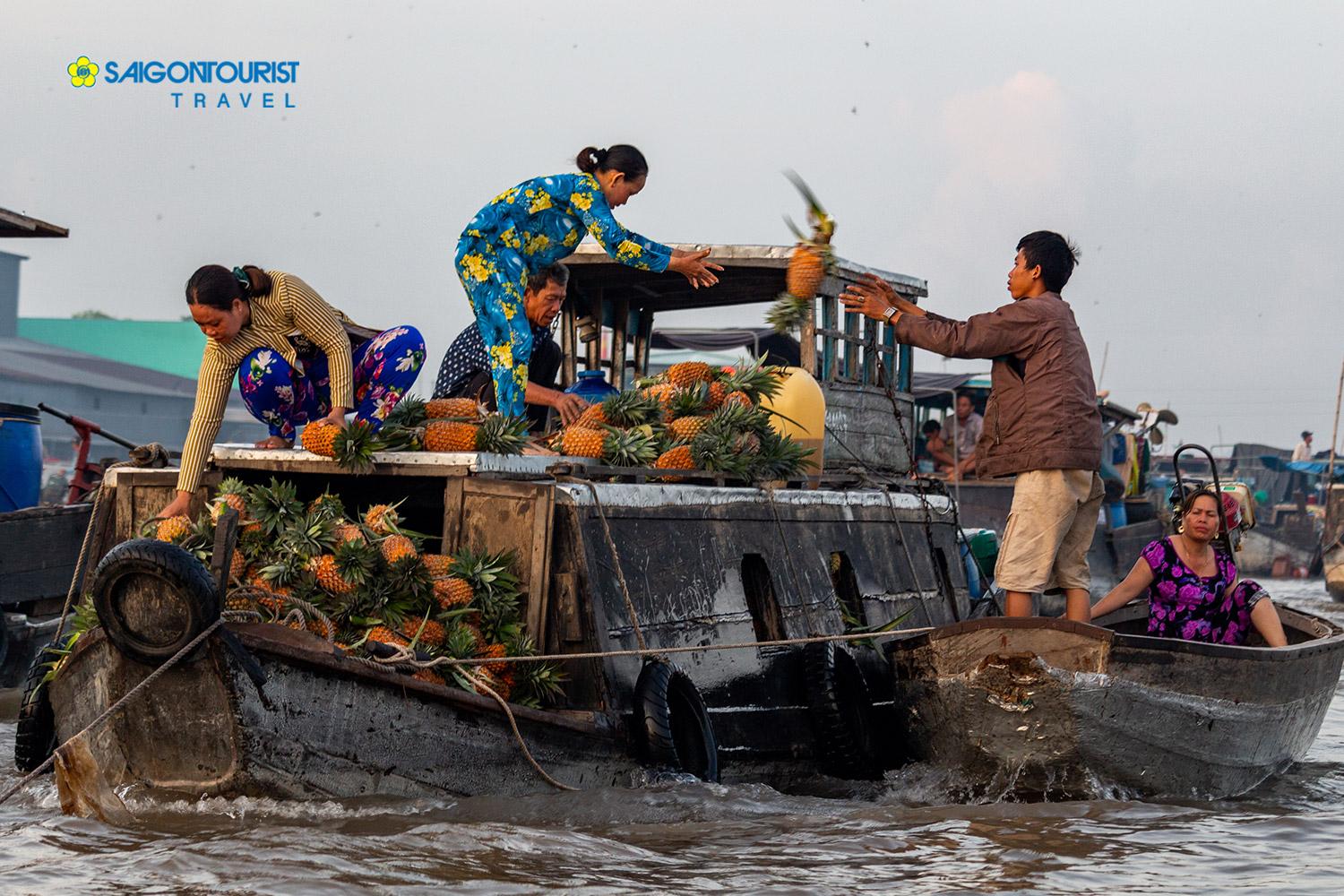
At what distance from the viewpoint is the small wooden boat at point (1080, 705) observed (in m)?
5.84

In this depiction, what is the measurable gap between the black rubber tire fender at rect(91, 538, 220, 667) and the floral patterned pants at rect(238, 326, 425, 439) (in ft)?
Answer: 6.04

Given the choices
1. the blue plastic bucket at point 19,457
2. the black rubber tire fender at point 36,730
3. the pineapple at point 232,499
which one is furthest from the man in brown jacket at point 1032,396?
the blue plastic bucket at point 19,457

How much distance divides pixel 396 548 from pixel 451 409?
116cm

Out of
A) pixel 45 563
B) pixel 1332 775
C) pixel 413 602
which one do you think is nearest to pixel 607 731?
pixel 413 602

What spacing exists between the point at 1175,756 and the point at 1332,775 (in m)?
2.19

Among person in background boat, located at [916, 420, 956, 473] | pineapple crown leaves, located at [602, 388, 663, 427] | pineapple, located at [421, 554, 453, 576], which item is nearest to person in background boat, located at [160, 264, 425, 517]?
pineapple, located at [421, 554, 453, 576]

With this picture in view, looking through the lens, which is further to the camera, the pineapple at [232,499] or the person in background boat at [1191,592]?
the person in background boat at [1191,592]

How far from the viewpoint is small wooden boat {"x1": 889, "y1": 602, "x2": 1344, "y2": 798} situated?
584cm

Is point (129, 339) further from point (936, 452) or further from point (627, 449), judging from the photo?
point (627, 449)

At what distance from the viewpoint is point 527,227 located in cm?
705

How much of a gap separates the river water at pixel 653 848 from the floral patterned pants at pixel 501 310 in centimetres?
228

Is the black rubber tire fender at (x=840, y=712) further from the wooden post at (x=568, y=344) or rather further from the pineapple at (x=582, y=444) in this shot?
the wooden post at (x=568, y=344)

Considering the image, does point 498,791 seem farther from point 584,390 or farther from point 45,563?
point 45,563

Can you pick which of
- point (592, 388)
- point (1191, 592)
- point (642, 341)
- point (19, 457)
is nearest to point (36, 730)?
point (592, 388)
